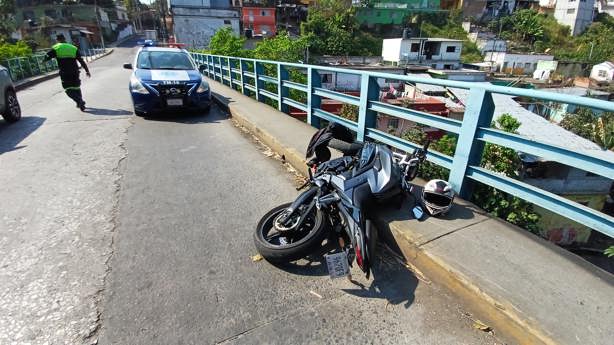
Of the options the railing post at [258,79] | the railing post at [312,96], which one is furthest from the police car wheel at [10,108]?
the railing post at [312,96]

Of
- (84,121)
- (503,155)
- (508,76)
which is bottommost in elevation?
(508,76)

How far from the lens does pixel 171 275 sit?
2.57m

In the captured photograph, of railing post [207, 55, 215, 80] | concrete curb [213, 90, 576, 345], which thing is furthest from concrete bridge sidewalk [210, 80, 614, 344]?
railing post [207, 55, 215, 80]

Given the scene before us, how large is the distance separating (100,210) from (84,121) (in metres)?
5.15

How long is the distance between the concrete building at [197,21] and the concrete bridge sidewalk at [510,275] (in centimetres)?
5011

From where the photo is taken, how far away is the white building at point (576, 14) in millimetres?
58844

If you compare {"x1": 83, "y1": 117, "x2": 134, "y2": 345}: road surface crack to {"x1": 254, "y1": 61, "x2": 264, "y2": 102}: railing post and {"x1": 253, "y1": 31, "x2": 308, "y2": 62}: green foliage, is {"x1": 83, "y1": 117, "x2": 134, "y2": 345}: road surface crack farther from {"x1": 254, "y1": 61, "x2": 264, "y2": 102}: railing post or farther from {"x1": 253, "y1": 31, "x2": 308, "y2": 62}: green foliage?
{"x1": 253, "y1": 31, "x2": 308, "y2": 62}: green foliage

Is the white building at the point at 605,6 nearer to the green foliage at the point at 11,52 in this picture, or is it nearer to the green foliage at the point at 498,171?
the green foliage at the point at 498,171

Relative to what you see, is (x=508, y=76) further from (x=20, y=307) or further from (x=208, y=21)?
(x=20, y=307)

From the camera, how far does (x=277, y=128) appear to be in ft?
20.9

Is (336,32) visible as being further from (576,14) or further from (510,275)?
(510,275)

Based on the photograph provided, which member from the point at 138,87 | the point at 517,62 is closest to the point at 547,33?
the point at 517,62

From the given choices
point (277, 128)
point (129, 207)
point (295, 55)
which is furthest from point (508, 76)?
point (129, 207)

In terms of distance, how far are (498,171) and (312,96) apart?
11.2ft
